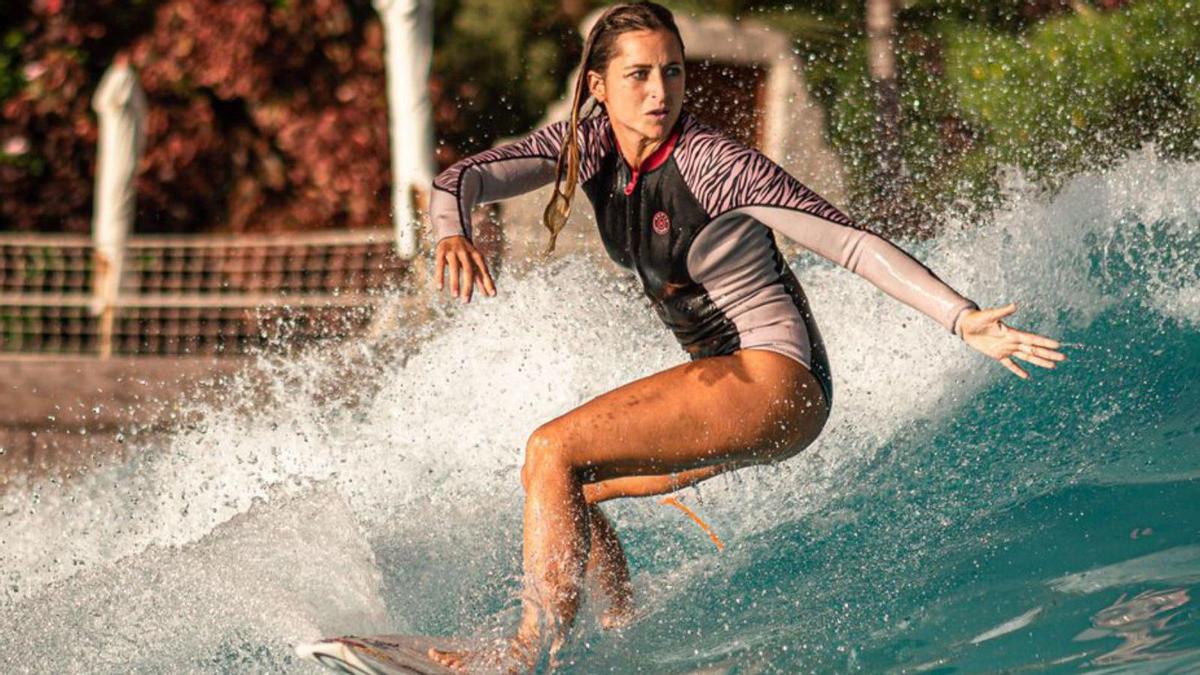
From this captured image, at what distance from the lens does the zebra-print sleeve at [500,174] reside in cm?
418

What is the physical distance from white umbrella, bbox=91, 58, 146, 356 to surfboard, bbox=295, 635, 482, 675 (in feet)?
19.4

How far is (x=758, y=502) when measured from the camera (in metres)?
4.79

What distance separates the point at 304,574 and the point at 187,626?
353 millimetres

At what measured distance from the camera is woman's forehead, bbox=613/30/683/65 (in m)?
3.87

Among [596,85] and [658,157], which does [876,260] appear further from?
[596,85]

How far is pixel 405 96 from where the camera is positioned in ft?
29.7

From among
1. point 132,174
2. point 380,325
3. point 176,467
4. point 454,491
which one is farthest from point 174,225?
point 454,491

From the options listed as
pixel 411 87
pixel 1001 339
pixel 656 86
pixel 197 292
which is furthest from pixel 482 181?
pixel 197 292

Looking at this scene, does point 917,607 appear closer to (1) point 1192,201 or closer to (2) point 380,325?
(1) point 1192,201

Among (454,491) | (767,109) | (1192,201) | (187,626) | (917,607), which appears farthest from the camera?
(767,109)

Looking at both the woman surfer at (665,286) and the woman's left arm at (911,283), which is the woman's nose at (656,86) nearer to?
the woman surfer at (665,286)

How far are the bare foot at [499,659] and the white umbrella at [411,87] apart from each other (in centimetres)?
538

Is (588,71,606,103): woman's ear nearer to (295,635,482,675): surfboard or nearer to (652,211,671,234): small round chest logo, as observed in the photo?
(652,211,671,234): small round chest logo

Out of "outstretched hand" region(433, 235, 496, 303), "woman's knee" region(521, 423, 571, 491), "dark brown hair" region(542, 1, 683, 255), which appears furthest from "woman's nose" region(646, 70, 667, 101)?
"woman's knee" region(521, 423, 571, 491)
